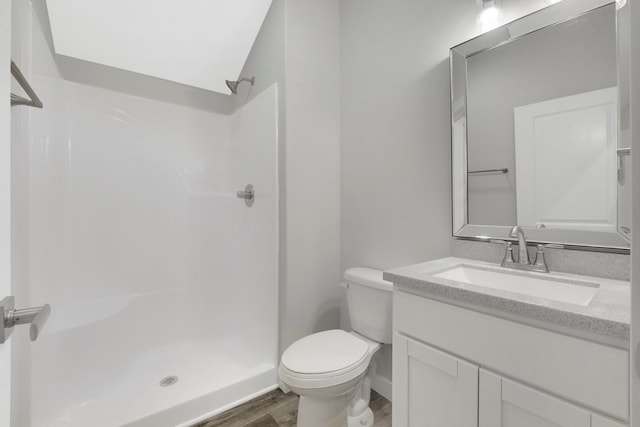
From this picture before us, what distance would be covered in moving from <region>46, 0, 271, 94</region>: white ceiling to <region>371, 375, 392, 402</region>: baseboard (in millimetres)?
2327

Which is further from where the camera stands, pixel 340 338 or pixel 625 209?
pixel 340 338

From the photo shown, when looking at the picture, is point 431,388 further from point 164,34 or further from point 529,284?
point 164,34

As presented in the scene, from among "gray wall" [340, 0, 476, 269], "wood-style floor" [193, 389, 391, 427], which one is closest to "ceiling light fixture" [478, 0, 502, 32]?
"gray wall" [340, 0, 476, 269]

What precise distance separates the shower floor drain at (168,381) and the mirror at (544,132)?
6.05 feet

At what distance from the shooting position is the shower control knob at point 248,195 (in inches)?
83.6

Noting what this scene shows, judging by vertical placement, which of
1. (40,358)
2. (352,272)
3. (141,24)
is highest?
(141,24)

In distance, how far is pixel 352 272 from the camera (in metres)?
1.70

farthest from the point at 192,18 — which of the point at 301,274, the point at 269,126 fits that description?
the point at 301,274

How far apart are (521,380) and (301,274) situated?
1.25 m

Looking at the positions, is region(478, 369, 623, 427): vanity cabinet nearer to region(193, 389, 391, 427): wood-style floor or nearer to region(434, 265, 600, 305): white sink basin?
region(434, 265, 600, 305): white sink basin

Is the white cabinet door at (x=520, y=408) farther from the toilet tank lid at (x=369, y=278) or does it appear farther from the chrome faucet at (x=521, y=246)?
the toilet tank lid at (x=369, y=278)

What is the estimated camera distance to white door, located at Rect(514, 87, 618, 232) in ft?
3.37

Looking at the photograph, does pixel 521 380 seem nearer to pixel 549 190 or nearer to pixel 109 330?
pixel 549 190

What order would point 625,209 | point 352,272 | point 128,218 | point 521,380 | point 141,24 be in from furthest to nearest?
point 128,218
point 141,24
point 352,272
point 625,209
point 521,380
